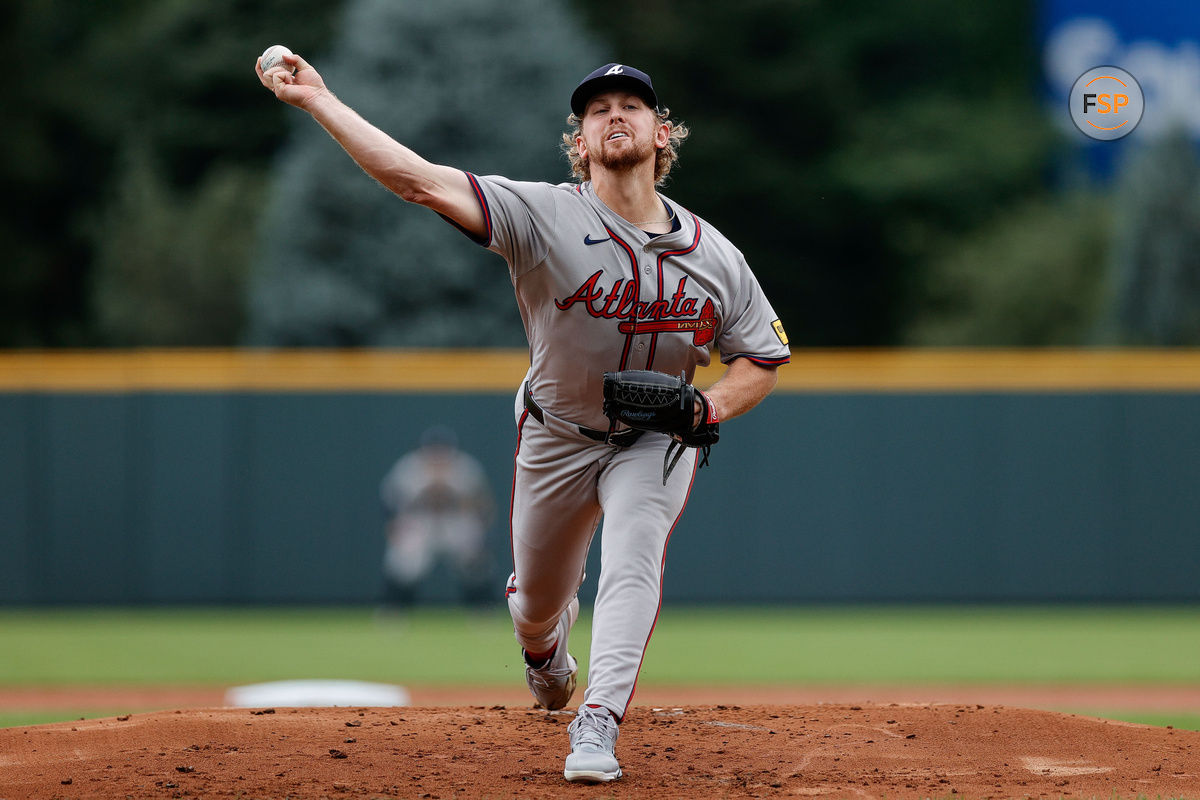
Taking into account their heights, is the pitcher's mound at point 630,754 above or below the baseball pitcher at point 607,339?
below

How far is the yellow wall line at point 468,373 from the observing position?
13.0 meters

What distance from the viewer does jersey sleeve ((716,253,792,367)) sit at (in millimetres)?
4391

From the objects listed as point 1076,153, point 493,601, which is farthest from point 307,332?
point 1076,153

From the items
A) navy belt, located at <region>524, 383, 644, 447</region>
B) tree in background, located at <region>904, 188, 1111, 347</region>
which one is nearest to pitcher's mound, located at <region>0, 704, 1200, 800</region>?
navy belt, located at <region>524, 383, 644, 447</region>

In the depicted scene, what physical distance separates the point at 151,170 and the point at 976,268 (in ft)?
53.0

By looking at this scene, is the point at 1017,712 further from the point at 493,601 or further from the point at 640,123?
the point at 493,601

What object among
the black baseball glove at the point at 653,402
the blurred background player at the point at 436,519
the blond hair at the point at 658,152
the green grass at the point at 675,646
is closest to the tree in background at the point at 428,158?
the blurred background player at the point at 436,519

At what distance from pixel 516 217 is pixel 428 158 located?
1866 cm

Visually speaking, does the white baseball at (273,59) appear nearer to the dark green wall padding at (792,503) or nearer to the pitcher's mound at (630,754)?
the pitcher's mound at (630,754)

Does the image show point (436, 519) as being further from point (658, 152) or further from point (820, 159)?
point (820, 159)

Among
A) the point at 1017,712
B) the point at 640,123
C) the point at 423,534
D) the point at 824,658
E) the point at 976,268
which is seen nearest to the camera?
the point at 640,123

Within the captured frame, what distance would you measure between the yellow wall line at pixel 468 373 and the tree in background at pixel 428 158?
8324 millimetres

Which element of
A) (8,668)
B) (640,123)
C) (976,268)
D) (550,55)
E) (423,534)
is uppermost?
(550,55)

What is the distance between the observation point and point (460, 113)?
22391mm
